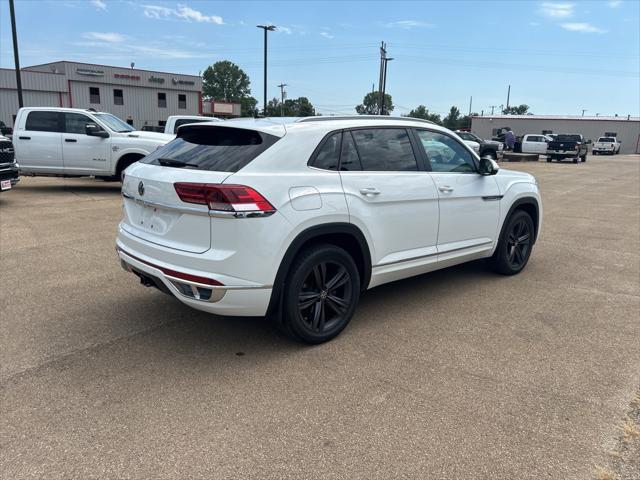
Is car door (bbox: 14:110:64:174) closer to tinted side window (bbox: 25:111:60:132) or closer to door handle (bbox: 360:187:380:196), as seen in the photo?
tinted side window (bbox: 25:111:60:132)

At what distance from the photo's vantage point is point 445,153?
15.9 ft

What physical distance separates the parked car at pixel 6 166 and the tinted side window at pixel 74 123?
2.32 meters

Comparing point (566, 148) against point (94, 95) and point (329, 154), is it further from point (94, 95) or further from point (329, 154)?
point (94, 95)

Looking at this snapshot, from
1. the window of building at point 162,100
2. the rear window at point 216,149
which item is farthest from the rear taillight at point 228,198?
the window of building at point 162,100

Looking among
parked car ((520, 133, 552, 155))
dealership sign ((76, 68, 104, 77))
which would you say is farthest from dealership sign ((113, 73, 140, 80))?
parked car ((520, 133, 552, 155))

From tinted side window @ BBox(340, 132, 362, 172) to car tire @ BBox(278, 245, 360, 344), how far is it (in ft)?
2.15

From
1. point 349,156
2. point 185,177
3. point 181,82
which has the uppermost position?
point 181,82

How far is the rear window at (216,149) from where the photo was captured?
137 inches

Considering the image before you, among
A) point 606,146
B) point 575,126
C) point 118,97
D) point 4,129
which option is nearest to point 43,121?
point 4,129

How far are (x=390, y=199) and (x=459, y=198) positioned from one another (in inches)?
40.7

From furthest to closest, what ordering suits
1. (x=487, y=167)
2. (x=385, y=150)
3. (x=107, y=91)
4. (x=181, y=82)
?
(x=181, y=82) < (x=107, y=91) < (x=487, y=167) < (x=385, y=150)

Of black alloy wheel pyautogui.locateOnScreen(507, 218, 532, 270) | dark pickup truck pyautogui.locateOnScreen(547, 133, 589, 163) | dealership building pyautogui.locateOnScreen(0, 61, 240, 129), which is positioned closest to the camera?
black alloy wheel pyautogui.locateOnScreen(507, 218, 532, 270)

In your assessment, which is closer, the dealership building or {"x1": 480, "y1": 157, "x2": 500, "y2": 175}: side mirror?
{"x1": 480, "y1": 157, "x2": 500, "y2": 175}: side mirror

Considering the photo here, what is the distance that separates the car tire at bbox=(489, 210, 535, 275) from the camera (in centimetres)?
563
